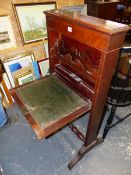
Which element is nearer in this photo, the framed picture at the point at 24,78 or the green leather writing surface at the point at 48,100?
the green leather writing surface at the point at 48,100

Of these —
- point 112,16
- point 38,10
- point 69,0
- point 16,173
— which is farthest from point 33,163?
point 112,16

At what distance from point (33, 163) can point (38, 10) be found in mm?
1595

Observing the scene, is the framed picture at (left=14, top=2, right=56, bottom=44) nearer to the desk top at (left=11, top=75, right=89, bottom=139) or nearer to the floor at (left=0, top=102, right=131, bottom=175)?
the desk top at (left=11, top=75, right=89, bottom=139)

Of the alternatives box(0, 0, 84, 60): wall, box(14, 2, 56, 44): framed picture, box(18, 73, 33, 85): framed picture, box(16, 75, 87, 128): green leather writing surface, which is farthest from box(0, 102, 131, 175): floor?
box(14, 2, 56, 44): framed picture

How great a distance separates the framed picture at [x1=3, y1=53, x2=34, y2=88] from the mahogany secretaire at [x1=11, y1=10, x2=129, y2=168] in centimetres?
54

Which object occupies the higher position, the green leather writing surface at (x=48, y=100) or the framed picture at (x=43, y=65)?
the green leather writing surface at (x=48, y=100)

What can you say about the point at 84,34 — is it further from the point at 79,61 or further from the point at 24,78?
the point at 24,78

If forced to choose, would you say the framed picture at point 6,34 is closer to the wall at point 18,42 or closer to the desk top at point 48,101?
the wall at point 18,42

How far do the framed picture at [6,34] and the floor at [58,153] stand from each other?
0.91 m

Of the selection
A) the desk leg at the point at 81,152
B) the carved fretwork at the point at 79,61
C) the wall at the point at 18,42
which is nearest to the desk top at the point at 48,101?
the carved fretwork at the point at 79,61

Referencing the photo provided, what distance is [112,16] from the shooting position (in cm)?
434

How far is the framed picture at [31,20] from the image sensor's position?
165cm

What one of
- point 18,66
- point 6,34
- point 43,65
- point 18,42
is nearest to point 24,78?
point 18,66

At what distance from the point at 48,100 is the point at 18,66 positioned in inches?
36.1
